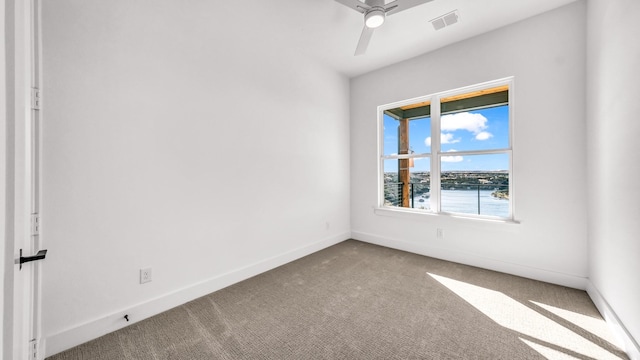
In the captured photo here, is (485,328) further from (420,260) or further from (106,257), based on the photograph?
(106,257)

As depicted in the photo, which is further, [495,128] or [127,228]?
[495,128]

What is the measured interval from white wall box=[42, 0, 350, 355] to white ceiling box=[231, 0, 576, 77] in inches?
3.7

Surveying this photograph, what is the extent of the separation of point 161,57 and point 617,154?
3536 millimetres

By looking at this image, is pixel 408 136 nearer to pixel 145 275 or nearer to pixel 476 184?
pixel 476 184

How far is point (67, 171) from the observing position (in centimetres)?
163

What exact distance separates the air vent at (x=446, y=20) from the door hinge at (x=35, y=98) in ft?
10.7

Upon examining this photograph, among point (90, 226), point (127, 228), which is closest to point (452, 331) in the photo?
point (127, 228)

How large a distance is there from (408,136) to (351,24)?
5.77 feet

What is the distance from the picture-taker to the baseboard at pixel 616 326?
4.83 feet

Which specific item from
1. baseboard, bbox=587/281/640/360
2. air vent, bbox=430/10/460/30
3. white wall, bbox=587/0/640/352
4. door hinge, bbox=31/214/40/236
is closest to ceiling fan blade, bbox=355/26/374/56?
air vent, bbox=430/10/460/30

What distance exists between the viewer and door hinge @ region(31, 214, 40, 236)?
1407mm

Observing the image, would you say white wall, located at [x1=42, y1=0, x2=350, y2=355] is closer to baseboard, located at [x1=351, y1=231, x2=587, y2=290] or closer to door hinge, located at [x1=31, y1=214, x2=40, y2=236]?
door hinge, located at [x1=31, y1=214, x2=40, y2=236]

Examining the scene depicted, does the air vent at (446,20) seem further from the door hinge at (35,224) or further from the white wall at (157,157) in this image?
the door hinge at (35,224)

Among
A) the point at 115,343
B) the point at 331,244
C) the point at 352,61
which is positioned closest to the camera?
the point at 115,343
